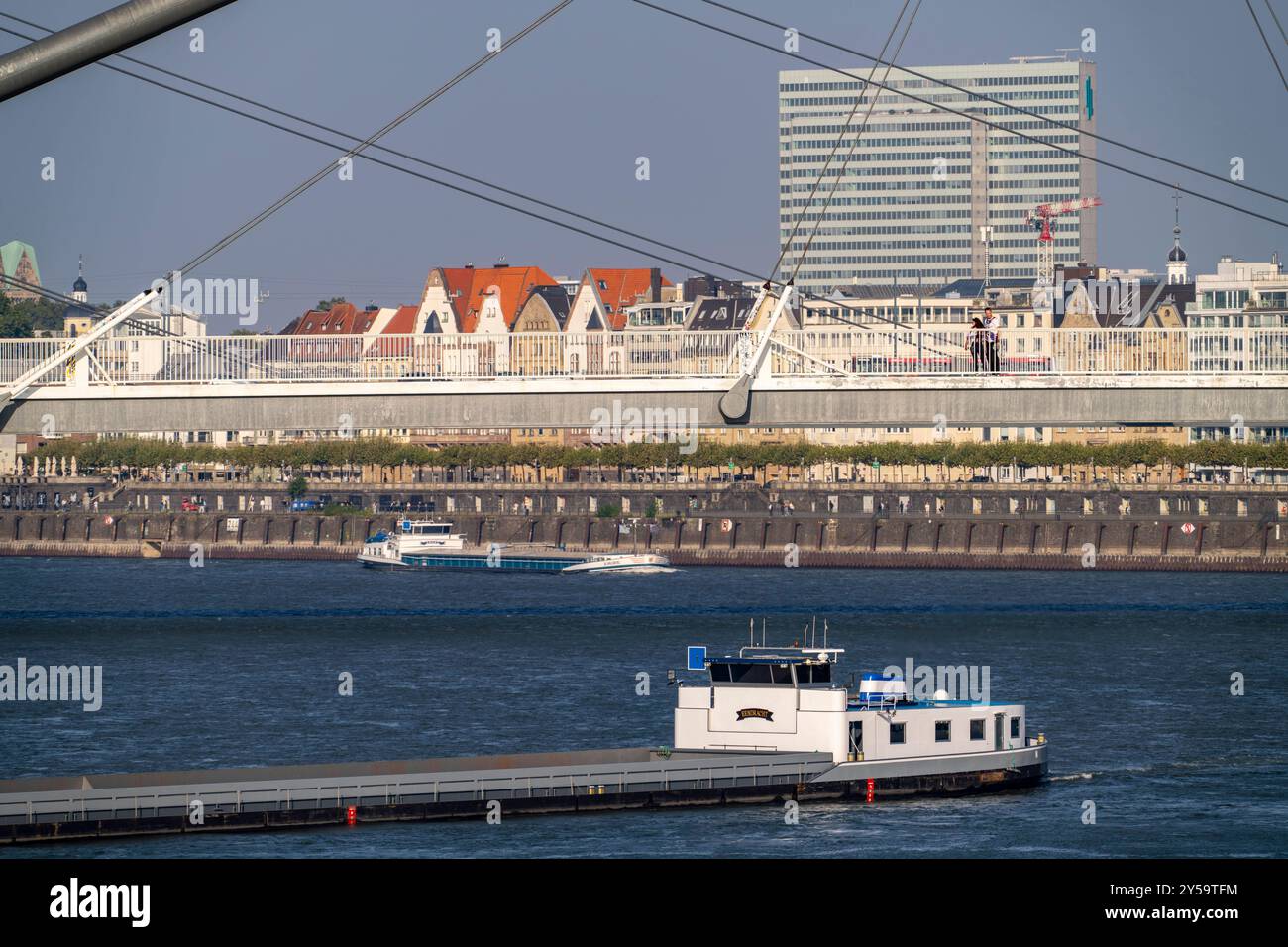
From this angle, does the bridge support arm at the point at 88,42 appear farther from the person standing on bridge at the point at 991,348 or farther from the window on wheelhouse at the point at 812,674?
the person standing on bridge at the point at 991,348

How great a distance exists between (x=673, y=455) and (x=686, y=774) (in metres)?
109

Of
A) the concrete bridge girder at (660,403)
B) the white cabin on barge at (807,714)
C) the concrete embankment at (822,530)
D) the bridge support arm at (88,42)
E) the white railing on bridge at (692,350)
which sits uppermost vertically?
the white railing on bridge at (692,350)

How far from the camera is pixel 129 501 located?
154 metres

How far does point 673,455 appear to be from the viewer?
145 meters

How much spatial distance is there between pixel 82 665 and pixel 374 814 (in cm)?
2906

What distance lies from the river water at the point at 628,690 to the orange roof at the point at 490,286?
71020 millimetres

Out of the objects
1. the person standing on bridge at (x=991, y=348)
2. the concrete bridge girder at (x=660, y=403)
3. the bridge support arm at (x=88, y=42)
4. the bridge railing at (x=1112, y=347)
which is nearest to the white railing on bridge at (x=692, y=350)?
the bridge railing at (x=1112, y=347)

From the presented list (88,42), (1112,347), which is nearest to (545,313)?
(1112,347)

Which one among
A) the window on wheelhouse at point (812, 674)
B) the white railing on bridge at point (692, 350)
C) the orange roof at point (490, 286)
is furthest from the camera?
the orange roof at point (490, 286)

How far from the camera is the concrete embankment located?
121 meters

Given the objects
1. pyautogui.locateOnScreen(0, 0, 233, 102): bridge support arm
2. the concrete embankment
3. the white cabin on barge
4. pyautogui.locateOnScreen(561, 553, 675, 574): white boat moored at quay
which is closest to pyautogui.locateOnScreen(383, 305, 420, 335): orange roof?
the concrete embankment

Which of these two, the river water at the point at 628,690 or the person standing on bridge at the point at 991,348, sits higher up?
the person standing on bridge at the point at 991,348

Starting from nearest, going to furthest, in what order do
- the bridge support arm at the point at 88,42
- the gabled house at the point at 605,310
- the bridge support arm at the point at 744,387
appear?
the bridge support arm at the point at 88,42 < the bridge support arm at the point at 744,387 < the gabled house at the point at 605,310

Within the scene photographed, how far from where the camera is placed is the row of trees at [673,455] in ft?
441
